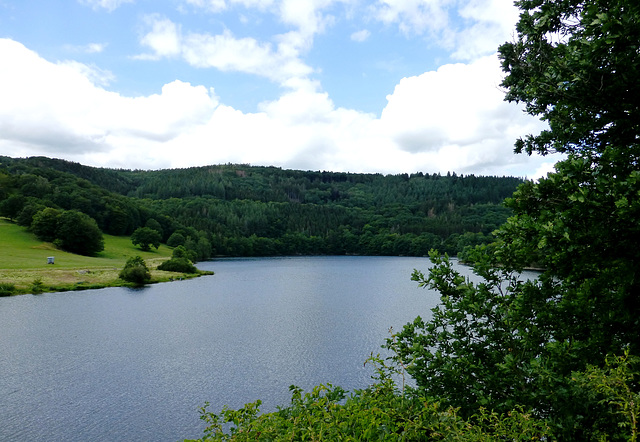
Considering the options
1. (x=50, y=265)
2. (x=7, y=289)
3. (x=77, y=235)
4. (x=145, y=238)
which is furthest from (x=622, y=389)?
(x=145, y=238)

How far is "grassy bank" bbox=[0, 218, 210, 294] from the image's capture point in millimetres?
70625

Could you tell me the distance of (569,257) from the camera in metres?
7.62

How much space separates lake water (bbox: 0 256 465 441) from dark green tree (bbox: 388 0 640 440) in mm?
17719

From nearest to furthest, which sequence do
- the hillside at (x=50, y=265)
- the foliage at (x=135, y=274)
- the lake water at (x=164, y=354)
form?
the lake water at (x=164, y=354) → the hillside at (x=50, y=265) → the foliage at (x=135, y=274)

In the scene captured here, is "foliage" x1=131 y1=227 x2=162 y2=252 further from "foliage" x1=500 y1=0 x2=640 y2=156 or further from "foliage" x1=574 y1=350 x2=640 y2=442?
"foliage" x1=574 y1=350 x2=640 y2=442

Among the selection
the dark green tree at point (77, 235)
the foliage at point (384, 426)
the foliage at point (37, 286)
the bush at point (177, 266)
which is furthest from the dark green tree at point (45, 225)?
the foliage at point (384, 426)

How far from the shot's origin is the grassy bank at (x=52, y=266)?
70.6 m

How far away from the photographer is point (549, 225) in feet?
23.7

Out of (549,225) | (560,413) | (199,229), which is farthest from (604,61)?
(199,229)

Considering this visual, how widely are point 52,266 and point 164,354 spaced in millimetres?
65096

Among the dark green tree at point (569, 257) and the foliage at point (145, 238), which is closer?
the dark green tree at point (569, 257)

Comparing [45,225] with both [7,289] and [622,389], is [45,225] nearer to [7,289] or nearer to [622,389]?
[7,289]

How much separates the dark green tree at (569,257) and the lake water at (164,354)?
17.7 m

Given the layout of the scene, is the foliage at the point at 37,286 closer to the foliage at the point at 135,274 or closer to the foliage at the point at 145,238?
the foliage at the point at 135,274
